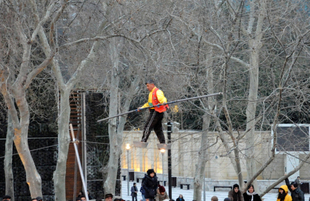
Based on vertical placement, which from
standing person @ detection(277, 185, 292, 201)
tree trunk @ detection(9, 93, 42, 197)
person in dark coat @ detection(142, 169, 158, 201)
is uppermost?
tree trunk @ detection(9, 93, 42, 197)

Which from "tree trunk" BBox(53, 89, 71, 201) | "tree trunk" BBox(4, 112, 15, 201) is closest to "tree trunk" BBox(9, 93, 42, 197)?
"tree trunk" BBox(53, 89, 71, 201)

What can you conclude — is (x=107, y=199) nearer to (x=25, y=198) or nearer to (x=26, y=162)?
(x=26, y=162)

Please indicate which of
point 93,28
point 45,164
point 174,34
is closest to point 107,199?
point 174,34

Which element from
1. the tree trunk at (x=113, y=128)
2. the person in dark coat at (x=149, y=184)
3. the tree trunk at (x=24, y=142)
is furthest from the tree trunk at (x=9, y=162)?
the person in dark coat at (x=149, y=184)

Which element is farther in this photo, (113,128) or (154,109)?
(113,128)

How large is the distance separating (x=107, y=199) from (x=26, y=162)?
143 inches

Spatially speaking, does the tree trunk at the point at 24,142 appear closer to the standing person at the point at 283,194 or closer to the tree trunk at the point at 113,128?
the tree trunk at the point at 113,128

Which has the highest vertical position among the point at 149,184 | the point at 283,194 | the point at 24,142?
→ the point at 24,142

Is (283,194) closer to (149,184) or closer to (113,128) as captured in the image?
(149,184)

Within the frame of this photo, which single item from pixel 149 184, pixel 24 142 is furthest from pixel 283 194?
pixel 24 142

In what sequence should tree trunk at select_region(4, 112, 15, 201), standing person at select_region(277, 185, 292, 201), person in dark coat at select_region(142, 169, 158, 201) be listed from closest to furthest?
person in dark coat at select_region(142, 169, 158, 201)
standing person at select_region(277, 185, 292, 201)
tree trunk at select_region(4, 112, 15, 201)

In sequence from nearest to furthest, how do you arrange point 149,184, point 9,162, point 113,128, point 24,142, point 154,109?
point 154,109
point 149,184
point 24,142
point 113,128
point 9,162

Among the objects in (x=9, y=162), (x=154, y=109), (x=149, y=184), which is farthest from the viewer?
(x=9, y=162)

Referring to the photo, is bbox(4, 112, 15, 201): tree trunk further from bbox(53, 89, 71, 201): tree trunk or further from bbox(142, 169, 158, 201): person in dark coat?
bbox(142, 169, 158, 201): person in dark coat
